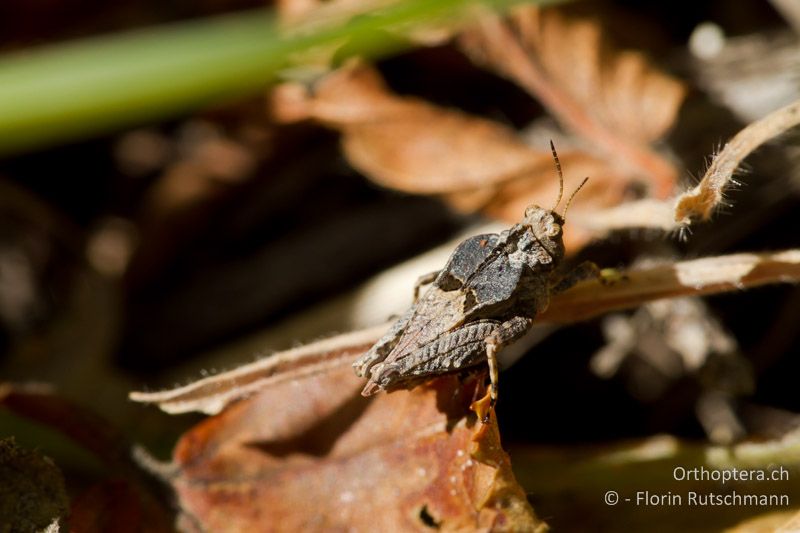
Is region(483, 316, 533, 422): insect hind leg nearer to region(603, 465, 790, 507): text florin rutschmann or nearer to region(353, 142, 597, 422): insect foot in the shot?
region(353, 142, 597, 422): insect foot

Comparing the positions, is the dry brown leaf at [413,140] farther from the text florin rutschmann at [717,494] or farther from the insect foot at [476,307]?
the text florin rutschmann at [717,494]

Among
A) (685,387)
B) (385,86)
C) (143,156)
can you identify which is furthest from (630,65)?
(143,156)

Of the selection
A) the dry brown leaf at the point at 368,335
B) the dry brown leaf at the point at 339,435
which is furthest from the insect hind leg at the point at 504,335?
the dry brown leaf at the point at 368,335

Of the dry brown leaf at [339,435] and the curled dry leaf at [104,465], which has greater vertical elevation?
the dry brown leaf at [339,435]

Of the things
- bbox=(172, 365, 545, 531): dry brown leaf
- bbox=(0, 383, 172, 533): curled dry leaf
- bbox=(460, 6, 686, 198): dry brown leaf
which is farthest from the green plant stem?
bbox=(460, 6, 686, 198): dry brown leaf

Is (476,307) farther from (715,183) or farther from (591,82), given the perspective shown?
(591,82)

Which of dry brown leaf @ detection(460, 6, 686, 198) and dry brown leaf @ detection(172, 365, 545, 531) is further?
dry brown leaf @ detection(460, 6, 686, 198)
